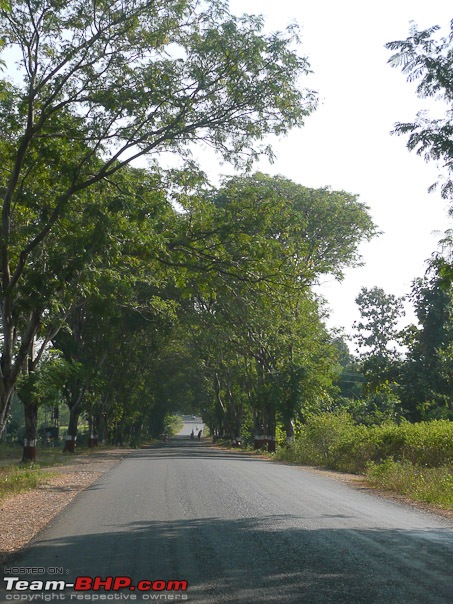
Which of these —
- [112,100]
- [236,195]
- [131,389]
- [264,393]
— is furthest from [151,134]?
[131,389]

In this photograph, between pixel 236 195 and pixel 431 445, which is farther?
pixel 431 445

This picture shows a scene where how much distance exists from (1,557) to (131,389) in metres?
49.8

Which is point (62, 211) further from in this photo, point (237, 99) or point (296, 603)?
point (296, 603)

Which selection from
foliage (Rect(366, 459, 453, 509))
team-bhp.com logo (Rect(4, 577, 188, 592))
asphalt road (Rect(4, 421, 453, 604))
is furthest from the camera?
foliage (Rect(366, 459, 453, 509))

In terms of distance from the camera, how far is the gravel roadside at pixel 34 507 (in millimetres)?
10250

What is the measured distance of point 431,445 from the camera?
23.7 m

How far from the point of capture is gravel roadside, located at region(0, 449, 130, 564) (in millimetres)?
10250

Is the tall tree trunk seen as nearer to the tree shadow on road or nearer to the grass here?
the grass

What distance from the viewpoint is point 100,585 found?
7.33 metres

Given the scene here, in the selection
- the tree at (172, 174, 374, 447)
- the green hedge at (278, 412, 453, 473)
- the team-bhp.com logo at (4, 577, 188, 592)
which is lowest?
the team-bhp.com logo at (4, 577, 188, 592)

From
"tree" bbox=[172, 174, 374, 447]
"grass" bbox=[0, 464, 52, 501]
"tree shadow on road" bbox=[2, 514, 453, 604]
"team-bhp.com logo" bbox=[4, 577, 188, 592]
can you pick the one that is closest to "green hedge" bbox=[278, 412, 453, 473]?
"tree" bbox=[172, 174, 374, 447]

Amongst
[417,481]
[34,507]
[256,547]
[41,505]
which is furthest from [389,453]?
[256,547]

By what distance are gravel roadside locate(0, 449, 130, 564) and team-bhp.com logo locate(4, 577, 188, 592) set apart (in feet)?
4.23

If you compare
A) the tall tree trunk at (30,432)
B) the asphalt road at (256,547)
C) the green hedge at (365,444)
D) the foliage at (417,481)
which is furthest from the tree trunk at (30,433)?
the asphalt road at (256,547)
